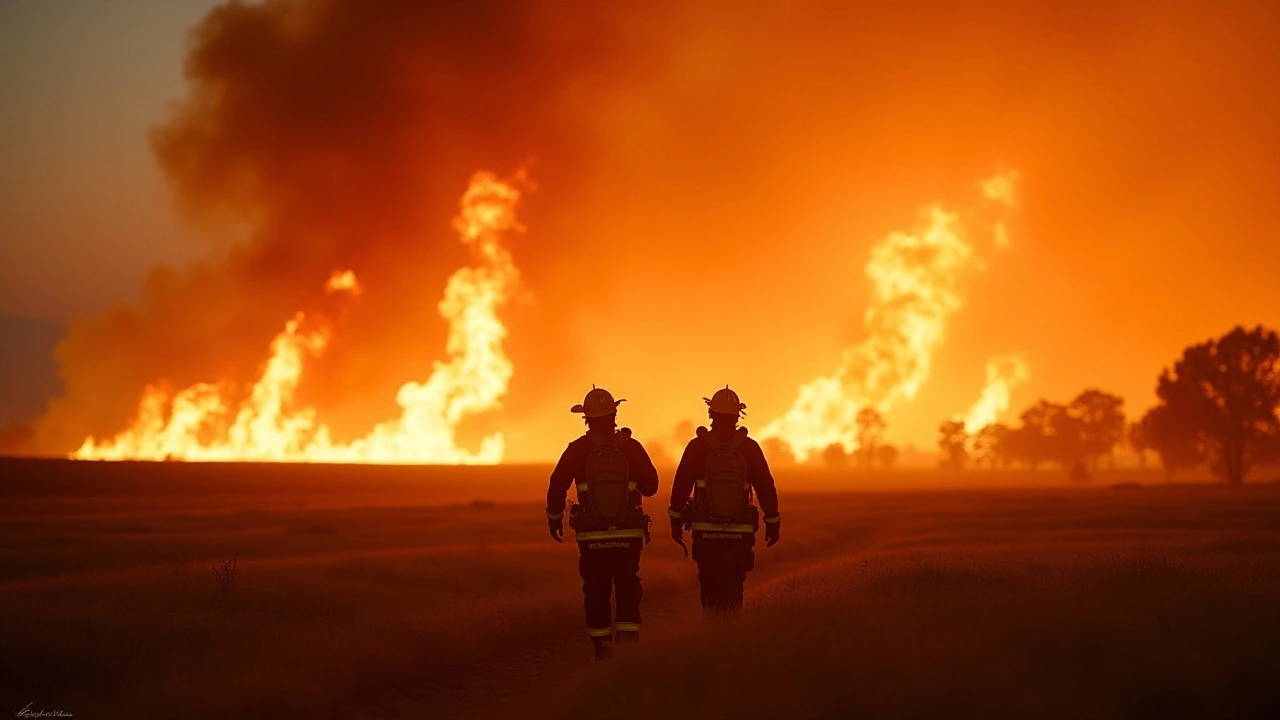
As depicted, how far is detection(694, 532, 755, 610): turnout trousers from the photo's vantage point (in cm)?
1220

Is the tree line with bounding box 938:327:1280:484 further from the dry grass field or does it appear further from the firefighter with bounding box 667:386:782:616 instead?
the firefighter with bounding box 667:386:782:616

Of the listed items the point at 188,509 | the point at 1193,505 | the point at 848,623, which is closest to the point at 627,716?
the point at 848,623

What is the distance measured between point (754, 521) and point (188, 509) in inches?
2028

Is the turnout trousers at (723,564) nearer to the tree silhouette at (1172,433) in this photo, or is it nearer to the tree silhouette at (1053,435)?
the tree silhouette at (1172,433)

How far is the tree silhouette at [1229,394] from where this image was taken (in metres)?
74.1

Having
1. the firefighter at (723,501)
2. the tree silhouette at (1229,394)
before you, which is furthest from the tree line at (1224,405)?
the firefighter at (723,501)

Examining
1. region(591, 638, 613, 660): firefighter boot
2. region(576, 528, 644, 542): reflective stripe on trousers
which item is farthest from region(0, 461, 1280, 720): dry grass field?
region(576, 528, 644, 542): reflective stripe on trousers

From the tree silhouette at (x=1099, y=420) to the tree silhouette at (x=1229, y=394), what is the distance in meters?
59.1

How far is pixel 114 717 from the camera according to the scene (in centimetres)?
863

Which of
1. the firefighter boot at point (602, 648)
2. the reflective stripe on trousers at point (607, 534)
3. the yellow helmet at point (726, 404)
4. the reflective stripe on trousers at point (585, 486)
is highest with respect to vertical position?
the yellow helmet at point (726, 404)

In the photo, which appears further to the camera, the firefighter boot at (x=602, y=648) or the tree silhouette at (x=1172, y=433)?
the tree silhouette at (x=1172, y=433)

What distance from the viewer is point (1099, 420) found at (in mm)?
138625

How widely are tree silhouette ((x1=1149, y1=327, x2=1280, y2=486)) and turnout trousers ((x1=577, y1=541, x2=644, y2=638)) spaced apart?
7899 cm

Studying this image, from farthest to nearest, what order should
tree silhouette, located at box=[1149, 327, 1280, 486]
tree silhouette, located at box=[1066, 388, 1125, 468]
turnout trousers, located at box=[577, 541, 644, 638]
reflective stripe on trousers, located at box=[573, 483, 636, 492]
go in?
tree silhouette, located at box=[1066, 388, 1125, 468], tree silhouette, located at box=[1149, 327, 1280, 486], turnout trousers, located at box=[577, 541, 644, 638], reflective stripe on trousers, located at box=[573, 483, 636, 492]
